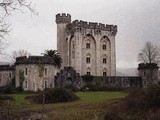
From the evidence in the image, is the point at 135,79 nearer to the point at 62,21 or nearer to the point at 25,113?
the point at 62,21

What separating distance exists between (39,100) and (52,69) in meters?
21.4

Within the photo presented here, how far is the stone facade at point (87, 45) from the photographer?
75.4 m

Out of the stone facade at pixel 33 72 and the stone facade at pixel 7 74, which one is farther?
the stone facade at pixel 7 74

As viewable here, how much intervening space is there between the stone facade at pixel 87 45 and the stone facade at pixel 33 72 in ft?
59.1

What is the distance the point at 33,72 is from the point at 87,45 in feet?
76.5

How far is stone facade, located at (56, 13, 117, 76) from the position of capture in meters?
75.4

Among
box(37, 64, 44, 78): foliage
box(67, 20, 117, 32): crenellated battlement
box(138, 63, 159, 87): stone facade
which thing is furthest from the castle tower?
box(37, 64, 44, 78): foliage

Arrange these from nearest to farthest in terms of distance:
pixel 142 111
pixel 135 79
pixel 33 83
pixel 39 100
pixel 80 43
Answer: pixel 142 111 < pixel 39 100 < pixel 33 83 < pixel 135 79 < pixel 80 43

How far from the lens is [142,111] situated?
Answer: 72.4 ft

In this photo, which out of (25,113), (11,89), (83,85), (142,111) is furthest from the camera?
(83,85)

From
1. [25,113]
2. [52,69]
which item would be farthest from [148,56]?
[25,113]

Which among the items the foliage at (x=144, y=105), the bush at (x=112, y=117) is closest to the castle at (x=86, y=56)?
the foliage at (x=144, y=105)

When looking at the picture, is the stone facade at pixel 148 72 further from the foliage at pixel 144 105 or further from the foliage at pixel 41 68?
the foliage at pixel 144 105

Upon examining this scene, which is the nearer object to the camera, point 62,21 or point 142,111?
point 142,111
